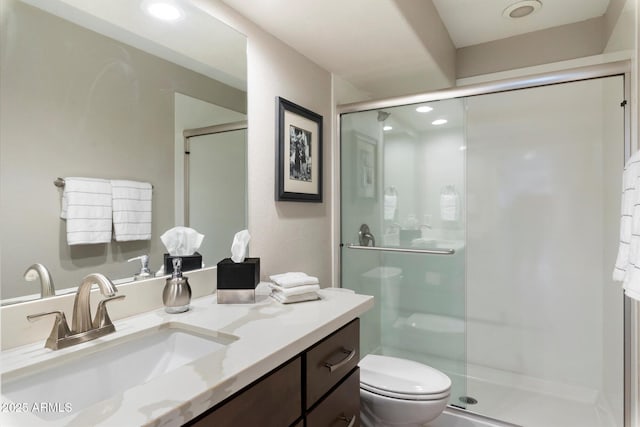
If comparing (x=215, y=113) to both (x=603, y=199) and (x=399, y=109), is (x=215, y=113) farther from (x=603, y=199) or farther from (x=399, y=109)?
(x=603, y=199)

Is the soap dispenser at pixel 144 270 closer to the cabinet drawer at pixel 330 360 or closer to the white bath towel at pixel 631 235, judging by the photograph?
the cabinet drawer at pixel 330 360

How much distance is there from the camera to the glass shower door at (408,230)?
2.12 metres

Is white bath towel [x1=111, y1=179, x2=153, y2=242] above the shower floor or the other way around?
above

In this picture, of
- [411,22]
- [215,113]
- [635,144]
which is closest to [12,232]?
[215,113]

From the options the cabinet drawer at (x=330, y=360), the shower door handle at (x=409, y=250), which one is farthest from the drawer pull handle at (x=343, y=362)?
the shower door handle at (x=409, y=250)

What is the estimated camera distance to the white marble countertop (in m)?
0.58

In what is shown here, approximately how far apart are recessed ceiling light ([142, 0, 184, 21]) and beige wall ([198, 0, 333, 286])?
11 centimetres

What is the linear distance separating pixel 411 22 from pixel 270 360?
1594mm

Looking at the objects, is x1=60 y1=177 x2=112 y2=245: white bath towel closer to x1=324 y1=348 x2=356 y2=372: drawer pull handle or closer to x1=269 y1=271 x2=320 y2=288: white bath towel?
x1=269 y1=271 x2=320 y2=288: white bath towel

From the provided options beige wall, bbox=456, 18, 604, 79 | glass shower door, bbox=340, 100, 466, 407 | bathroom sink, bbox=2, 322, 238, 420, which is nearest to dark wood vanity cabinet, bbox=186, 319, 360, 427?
bathroom sink, bbox=2, 322, 238, 420

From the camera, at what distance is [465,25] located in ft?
7.52

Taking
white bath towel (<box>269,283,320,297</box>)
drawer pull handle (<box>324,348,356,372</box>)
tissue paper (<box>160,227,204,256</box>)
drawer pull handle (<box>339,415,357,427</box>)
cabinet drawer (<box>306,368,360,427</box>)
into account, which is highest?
tissue paper (<box>160,227,204,256</box>)

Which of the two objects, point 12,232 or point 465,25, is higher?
point 465,25

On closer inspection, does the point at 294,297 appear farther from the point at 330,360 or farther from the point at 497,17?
the point at 497,17
